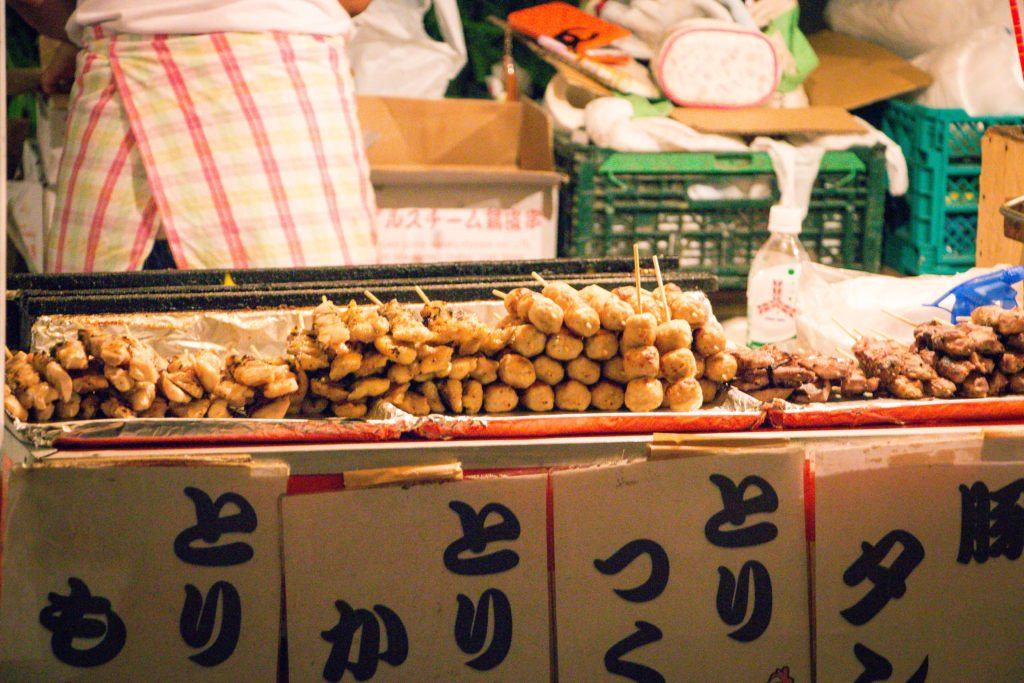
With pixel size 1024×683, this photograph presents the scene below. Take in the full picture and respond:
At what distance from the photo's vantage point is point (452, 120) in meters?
4.48

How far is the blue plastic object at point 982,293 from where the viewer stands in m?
2.23

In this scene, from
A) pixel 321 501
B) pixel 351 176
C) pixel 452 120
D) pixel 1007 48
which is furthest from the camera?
pixel 452 120

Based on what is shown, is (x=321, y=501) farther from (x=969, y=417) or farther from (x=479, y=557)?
(x=969, y=417)

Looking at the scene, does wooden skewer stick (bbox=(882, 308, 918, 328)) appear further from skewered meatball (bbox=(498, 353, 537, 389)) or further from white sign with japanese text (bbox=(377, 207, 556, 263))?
white sign with japanese text (bbox=(377, 207, 556, 263))

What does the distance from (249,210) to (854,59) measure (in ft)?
10.1

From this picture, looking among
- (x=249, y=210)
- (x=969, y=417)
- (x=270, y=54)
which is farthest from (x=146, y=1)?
(x=969, y=417)

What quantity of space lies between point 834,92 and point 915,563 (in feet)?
10.5

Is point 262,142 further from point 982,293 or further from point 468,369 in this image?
point 982,293

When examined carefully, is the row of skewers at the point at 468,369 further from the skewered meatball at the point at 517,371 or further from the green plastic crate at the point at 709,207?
the green plastic crate at the point at 709,207

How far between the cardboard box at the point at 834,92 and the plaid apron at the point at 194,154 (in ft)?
6.00

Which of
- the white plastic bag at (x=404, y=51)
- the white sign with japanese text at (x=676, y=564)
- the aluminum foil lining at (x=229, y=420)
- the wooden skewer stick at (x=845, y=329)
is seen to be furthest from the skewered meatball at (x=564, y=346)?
the white plastic bag at (x=404, y=51)

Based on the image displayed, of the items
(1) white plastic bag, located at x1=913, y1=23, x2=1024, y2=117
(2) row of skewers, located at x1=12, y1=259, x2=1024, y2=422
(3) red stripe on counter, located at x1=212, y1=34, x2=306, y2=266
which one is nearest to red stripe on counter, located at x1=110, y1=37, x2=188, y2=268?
(3) red stripe on counter, located at x1=212, y1=34, x2=306, y2=266

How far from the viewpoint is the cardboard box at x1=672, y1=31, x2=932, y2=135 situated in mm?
4031

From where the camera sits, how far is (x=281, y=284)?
6.73 ft
